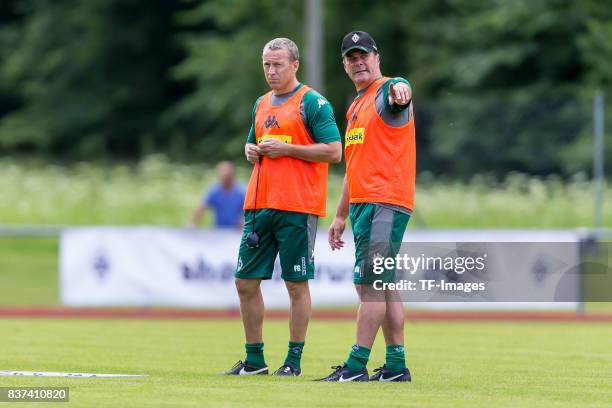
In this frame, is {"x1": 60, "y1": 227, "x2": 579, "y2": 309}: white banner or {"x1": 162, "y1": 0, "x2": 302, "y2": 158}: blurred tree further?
{"x1": 162, "y1": 0, "x2": 302, "y2": 158}: blurred tree

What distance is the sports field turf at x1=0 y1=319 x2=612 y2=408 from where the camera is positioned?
26.1 ft

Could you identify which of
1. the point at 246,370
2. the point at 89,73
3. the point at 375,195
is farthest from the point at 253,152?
the point at 89,73

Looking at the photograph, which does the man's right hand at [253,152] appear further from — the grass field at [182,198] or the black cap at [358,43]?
the grass field at [182,198]

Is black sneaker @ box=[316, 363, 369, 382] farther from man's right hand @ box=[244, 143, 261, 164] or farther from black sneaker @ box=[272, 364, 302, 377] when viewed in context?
man's right hand @ box=[244, 143, 261, 164]

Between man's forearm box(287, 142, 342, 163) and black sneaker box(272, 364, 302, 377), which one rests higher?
man's forearm box(287, 142, 342, 163)

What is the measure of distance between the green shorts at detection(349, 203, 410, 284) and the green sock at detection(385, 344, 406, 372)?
1.49ft

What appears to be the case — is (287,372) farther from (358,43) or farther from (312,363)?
(358,43)

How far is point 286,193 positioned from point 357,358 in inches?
50.8

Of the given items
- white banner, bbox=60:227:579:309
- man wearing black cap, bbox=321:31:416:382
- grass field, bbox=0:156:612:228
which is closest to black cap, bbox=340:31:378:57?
man wearing black cap, bbox=321:31:416:382

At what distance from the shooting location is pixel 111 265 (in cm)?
1892

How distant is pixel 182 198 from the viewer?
29625 millimetres

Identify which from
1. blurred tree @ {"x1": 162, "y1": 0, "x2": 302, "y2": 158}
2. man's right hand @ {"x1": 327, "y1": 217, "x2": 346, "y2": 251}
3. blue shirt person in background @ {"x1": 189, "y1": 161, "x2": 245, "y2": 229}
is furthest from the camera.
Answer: blurred tree @ {"x1": 162, "y1": 0, "x2": 302, "y2": 158}

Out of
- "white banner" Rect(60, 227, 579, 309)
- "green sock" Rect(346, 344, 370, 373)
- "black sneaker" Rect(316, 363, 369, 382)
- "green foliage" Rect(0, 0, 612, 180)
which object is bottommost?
"black sneaker" Rect(316, 363, 369, 382)

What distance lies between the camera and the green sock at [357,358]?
879cm
